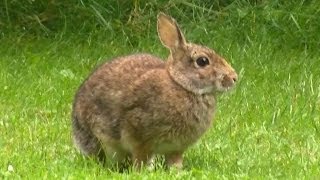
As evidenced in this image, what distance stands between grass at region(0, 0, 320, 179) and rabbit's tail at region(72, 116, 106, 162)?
69mm

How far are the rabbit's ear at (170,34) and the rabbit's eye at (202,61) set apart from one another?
0.17m

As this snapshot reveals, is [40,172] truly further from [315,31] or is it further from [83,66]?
[315,31]

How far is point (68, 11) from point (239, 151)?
484 cm

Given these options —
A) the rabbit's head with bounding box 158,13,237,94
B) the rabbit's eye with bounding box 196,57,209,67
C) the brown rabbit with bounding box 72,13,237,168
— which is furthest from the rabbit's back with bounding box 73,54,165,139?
the rabbit's eye with bounding box 196,57,209,67

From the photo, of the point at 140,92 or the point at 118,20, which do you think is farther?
the point at 118,20

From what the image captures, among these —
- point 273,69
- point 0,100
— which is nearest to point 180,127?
point 0,100

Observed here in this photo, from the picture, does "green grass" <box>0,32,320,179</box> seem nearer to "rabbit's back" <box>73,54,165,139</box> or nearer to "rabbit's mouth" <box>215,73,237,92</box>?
"rabbit's back" <box>73,54,165,139</box>

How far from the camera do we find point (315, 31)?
35.1ft

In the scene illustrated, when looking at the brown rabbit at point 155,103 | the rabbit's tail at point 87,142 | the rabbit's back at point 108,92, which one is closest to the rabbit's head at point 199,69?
the brown rabbit at point 155,103

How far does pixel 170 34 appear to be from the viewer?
6.71 metres

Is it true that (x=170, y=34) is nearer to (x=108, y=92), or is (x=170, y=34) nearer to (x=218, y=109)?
(x=108, y=92)

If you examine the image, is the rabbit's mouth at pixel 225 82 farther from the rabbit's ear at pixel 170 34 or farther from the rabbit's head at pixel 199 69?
the rabbit's ear at pixel 170 34

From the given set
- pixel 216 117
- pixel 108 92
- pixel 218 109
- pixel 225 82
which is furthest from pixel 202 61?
pixel 218 109

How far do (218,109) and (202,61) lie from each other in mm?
1728
